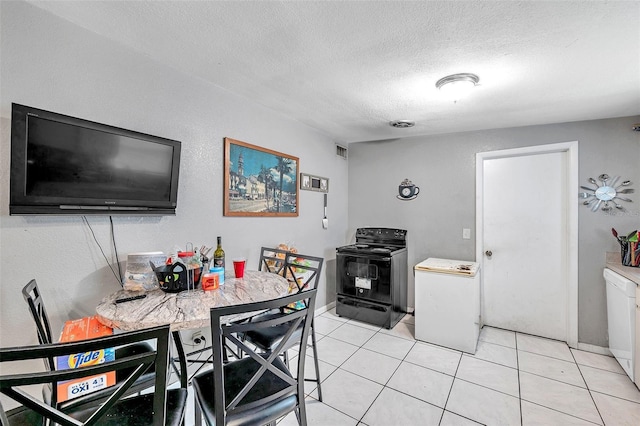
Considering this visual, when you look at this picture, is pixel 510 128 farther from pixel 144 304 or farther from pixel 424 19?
pixel 144 304

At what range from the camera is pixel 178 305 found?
1.40 m

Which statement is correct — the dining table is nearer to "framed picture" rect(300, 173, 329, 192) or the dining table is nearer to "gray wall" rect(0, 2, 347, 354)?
"gray wall" rect(0, 2, 347, 354)

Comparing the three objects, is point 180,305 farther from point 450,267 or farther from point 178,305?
point 450,267

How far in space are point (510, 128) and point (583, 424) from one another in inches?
110

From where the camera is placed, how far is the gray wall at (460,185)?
109 inches

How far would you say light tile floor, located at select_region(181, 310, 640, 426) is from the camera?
74.6 inches

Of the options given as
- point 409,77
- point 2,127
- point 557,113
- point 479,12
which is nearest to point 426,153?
point 557,113

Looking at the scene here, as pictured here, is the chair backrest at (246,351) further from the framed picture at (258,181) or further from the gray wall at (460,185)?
the gray wall at (460,185)

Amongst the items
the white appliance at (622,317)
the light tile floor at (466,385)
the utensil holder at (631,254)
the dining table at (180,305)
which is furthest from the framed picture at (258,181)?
the utensil holder at (631,254)

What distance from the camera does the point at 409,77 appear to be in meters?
2.12

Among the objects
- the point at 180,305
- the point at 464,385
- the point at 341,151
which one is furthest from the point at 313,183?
the point at 464,385

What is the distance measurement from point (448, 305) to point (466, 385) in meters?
0.78

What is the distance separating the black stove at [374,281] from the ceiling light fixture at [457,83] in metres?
1.83

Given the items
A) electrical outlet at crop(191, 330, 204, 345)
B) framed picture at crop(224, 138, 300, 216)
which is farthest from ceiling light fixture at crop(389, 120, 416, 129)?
electrical outlet at crop(191, 330, 204, 345)
